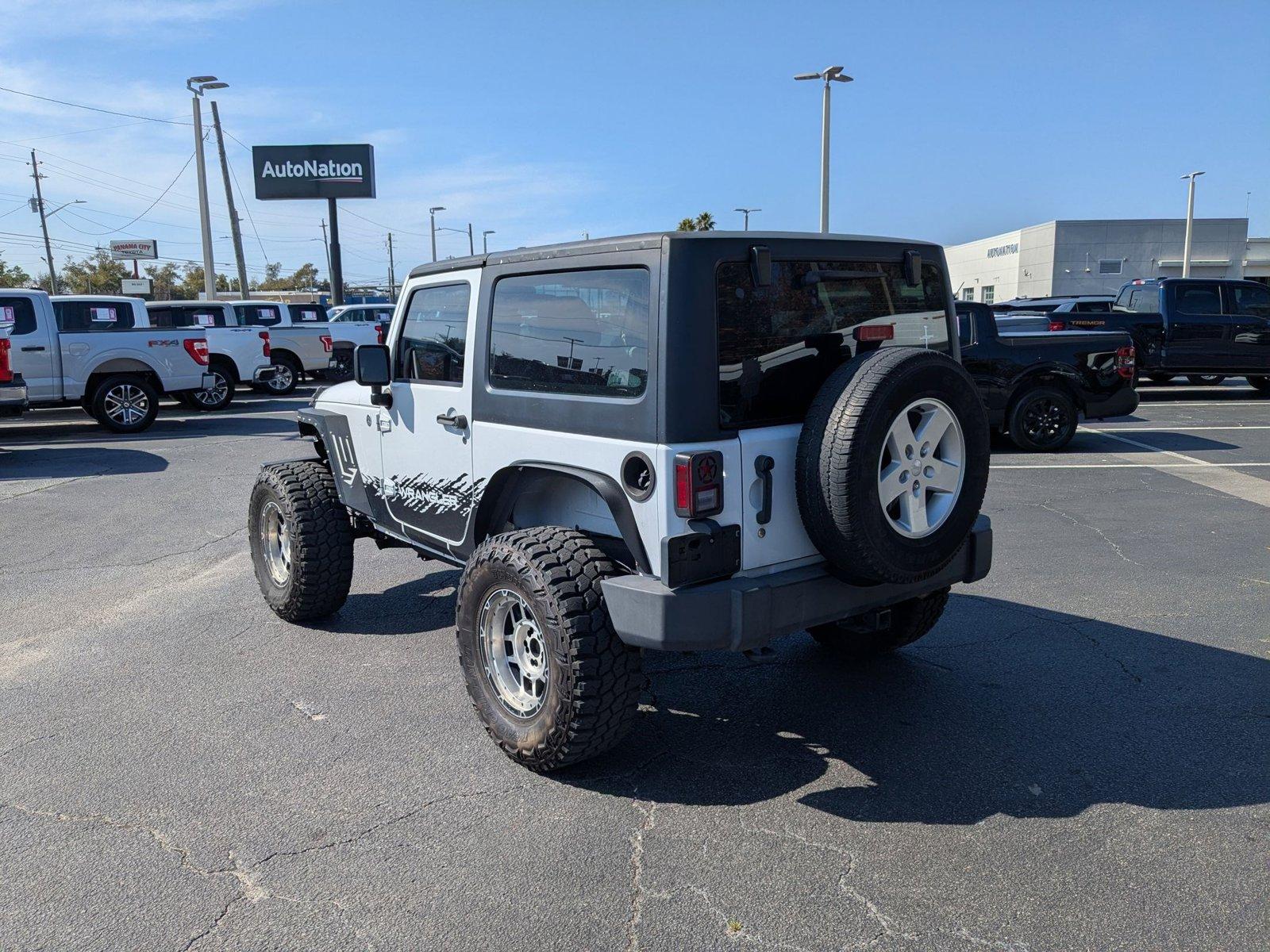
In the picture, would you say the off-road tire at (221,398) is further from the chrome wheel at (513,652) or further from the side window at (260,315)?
the chrome wheel at (513,652)

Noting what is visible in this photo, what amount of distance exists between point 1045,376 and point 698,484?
9.76 meters

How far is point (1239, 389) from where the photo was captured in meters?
19.3

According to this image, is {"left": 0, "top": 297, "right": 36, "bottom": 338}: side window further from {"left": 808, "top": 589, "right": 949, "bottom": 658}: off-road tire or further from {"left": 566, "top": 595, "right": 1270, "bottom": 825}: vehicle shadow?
{"left": 808, "top": 589, "right": 949, "bottom": 658}: off-road tire

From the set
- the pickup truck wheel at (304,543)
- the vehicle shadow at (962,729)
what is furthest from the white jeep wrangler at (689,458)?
the pickup truck wheel at (304,543)

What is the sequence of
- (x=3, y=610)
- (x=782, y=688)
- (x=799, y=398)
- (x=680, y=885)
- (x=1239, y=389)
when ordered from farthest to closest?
1. (x=1239, y=389)
2. (x=3, y=610)
3. (x=782, y=688)
4. (x=799, y=398)
5. (x=680, y=885)

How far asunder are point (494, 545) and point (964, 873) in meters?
2.01

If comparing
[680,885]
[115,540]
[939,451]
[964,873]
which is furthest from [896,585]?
[115,540]

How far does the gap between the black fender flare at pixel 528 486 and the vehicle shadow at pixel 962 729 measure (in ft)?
3.07

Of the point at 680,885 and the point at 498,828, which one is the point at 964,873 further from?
the point at 498,828

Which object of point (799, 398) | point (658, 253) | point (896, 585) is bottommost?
point (896, 585)

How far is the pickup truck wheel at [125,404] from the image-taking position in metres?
14.2

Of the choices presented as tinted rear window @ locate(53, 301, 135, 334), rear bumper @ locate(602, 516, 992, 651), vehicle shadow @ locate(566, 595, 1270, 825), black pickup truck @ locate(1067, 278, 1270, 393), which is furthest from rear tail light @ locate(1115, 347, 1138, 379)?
tinted rear window @ locate(53, 301, 135, 334)

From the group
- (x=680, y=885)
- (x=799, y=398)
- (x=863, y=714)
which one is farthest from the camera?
(x=863, y=714)

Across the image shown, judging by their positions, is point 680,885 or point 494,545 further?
point 494,545
